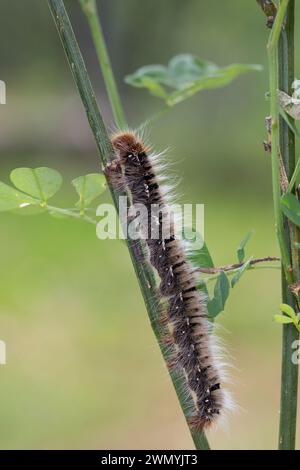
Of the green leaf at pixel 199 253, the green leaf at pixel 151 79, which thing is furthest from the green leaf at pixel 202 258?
the green leaf at pixel 151 79

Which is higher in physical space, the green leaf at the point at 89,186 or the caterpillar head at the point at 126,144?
the caterpillar head at the point at 126,144

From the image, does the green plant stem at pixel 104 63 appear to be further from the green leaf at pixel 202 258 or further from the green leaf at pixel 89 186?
the green leaf at pixel 202 258

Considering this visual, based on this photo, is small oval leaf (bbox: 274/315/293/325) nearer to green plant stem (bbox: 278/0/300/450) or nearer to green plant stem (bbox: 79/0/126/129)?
green plant stem (bbox: 278/0/300/450)

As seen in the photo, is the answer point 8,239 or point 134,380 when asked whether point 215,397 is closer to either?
point 134,380

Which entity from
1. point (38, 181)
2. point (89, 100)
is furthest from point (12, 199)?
point (89, 100)

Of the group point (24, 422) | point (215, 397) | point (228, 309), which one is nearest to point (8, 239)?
point (228, 309)

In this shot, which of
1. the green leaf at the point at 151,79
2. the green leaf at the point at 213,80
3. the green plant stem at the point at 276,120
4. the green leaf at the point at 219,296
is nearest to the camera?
the green plant stem at the point at 276,120

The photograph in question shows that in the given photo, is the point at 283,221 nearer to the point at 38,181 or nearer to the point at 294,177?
the point at 294,177
